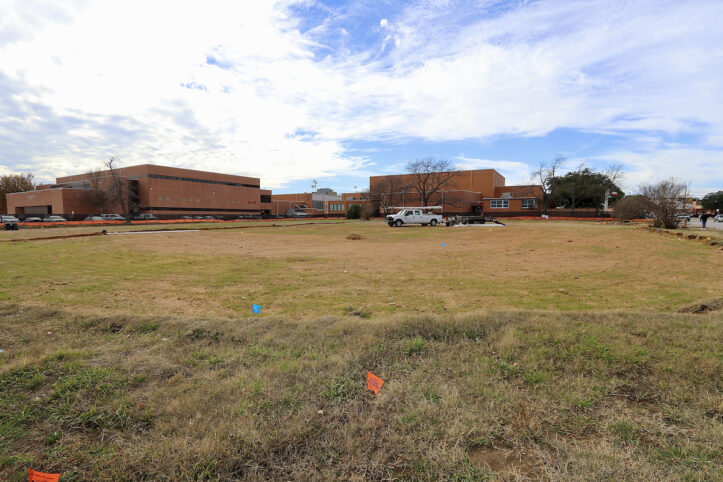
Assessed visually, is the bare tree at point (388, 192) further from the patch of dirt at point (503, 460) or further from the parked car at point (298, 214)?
the patch of dirt at point (503, 460)

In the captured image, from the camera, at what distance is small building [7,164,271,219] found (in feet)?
219

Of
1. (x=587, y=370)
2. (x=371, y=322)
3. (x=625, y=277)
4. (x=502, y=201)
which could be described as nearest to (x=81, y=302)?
(x=371, y=322)

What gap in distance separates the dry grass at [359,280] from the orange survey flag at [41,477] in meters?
3.71

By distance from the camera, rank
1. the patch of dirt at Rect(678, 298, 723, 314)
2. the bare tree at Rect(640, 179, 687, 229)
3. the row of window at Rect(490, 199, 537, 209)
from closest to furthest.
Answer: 1. the patch of dirt at Rect(678, 298, 723, 314)
2. the bare tree at Rect(640, 179, 687, 229)
3. the row of window at Rect(490, 199, 537, 209)

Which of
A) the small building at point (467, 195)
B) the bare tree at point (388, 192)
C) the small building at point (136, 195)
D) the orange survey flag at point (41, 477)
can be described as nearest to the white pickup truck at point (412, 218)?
the orange survey flag at point (41, 477)

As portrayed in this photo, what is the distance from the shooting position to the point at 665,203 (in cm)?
→ 2522

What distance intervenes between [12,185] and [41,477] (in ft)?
405

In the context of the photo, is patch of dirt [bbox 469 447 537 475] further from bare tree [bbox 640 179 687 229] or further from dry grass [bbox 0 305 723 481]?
bare tree [bbox 640 179 687 229]

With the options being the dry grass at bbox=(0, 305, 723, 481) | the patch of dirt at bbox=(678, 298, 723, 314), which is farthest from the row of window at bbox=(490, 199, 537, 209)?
the dry grass at bbox=(0, 305, 723, 481)

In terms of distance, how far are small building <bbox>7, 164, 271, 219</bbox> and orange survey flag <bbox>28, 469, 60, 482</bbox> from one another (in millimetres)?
71183

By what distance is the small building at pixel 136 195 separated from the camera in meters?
66.9

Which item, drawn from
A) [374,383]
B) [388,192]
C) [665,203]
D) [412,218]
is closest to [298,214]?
[388,192]

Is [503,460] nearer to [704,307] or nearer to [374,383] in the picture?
[374,383]

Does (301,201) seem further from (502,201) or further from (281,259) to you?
(281,259)
